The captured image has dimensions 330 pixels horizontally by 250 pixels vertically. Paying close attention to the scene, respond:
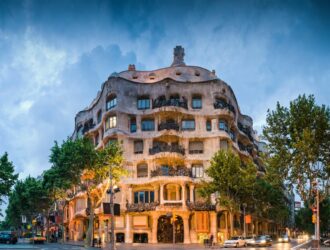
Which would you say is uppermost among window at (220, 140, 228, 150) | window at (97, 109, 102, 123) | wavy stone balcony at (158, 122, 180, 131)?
window at (97, 109, 102, 123)

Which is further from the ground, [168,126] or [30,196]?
[168,126]

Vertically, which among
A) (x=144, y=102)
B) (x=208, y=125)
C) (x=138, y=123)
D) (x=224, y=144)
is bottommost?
(x=224, y=144)

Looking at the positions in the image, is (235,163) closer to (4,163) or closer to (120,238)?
(120,238)

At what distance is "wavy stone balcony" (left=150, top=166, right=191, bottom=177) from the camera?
58.5m

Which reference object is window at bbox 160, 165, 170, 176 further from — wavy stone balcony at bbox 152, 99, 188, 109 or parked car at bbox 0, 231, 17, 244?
parked car at bbox 0, 231, 17, 244

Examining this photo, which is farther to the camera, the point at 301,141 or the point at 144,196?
the point at 144,196

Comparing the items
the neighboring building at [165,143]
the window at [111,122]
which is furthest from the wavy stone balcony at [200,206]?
the window at [111,122]

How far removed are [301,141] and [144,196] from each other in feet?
95.6

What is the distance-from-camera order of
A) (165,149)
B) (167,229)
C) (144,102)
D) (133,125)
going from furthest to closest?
(144,102) < (133,125) < (165,149) < (167,229)

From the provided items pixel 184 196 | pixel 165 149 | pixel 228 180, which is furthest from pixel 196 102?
pixel 228 180

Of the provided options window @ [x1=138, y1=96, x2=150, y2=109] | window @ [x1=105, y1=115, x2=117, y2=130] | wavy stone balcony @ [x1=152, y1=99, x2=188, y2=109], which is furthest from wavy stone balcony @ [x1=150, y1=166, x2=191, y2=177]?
window @ [x1=138, y1=96, x2=150, y2=109]

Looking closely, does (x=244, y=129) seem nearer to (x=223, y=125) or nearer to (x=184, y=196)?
(x=223, y=125)

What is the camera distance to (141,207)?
57594mm

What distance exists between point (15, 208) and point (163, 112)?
49.2 meters
